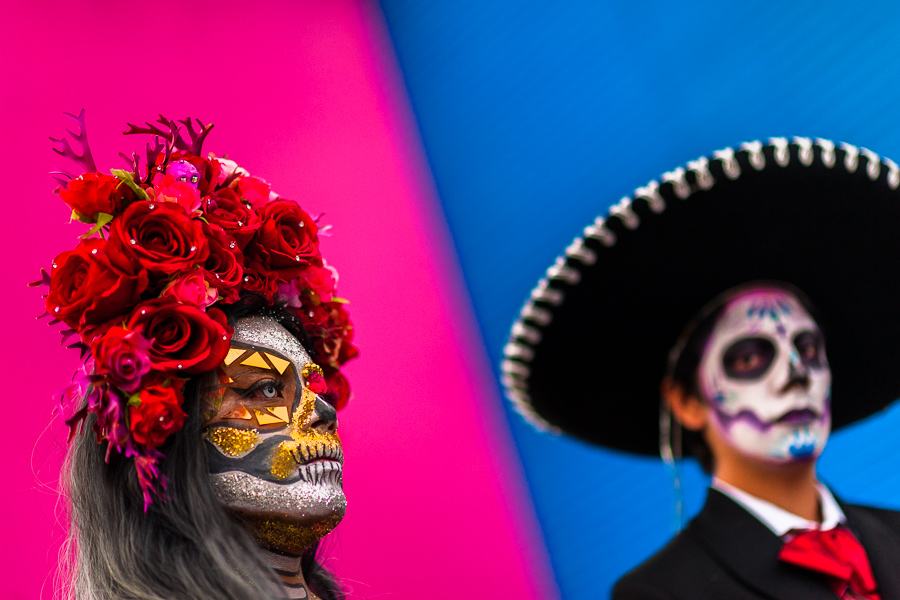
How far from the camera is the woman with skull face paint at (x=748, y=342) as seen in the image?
→ 6.09 feet

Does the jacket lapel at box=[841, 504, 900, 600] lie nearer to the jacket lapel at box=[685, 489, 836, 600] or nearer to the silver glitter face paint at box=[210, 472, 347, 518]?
the jacket lapel at box=[685, 489, 836, 600]

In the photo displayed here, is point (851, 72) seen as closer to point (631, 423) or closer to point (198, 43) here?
point (631, 423)

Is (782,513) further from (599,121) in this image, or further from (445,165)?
(445,165)

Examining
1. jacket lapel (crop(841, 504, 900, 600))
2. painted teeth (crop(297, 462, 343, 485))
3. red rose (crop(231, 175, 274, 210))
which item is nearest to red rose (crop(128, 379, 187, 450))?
painted teeth (crop(297, 462, 343, 485))

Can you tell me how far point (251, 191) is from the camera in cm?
180

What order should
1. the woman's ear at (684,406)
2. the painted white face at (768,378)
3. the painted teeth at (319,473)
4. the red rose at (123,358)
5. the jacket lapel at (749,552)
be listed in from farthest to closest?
the woman's ear at (684,406), the painted white face at (768,378), the jacket lapel at (749,552), the painted teeth at (319,473), the red rose at (123,358)

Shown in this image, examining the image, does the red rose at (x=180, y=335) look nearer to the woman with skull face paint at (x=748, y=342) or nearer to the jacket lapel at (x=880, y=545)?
the woman with skull face paint at (x=748, y=342)

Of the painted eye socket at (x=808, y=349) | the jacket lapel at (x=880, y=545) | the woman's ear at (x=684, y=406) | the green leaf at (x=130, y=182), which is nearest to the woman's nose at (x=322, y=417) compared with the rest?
the green leaf at (x=130, y=182)

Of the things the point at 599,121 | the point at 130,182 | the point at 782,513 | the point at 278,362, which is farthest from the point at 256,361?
the point at 599,121

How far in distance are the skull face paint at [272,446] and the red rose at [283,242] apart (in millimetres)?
136

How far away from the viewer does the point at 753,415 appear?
75.6 inches

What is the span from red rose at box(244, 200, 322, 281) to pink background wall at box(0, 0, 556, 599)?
691 millimetres

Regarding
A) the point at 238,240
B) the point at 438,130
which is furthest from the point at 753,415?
the point at 438,130

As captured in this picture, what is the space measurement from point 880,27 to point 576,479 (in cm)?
140
